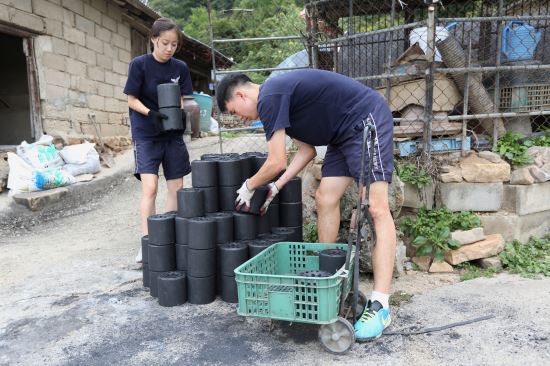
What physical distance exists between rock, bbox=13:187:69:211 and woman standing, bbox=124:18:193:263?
2.63 m

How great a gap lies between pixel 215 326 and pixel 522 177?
113 inches

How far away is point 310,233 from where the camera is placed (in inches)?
151

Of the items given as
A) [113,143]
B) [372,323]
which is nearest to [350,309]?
[372,323]

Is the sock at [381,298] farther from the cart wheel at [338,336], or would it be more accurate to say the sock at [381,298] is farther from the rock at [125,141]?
the rock at [125,141]

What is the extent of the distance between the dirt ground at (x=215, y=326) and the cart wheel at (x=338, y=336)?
5cm

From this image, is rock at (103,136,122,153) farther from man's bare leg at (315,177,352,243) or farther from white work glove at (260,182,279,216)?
man's bare leg at (315,177,352,243)

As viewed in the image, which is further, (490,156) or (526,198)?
(490,156)

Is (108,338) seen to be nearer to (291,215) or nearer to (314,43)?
(291,215)

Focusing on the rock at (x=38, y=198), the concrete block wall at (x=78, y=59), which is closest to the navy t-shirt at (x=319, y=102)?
the rock at (x=38, y=198)

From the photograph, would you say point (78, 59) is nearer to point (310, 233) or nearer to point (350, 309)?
point (310, 233)

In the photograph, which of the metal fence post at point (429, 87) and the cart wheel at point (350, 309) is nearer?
the cart wheel at point (350, 309)

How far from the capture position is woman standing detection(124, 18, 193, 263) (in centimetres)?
342

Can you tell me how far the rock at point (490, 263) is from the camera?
11.7 ft

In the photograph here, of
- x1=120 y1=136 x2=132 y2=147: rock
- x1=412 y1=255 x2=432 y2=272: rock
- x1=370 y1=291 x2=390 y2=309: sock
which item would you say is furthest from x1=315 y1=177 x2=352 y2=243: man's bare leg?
x1=120 y1=136 x2=132 y2=147: rock
